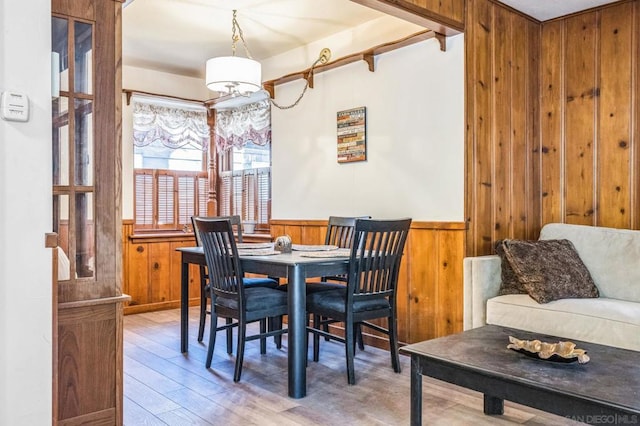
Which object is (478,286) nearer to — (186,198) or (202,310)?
(202,310)

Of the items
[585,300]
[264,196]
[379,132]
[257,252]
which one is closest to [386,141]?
[379,132]

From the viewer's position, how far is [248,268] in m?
3.04

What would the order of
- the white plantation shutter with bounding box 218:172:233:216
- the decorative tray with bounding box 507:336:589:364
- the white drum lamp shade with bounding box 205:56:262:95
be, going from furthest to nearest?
the white plantation shutter with bounding box 218:172:233:216, the white drum lamp shade with bounding box 205:56:262:95, the decorative tray with bounding box 507:336:589:364

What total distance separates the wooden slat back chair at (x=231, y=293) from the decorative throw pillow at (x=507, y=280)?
136 cm

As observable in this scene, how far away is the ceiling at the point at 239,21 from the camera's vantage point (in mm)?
3676

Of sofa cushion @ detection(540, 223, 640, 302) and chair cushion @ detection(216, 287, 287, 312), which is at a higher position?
sofa cushion @ detection(540, 223, 640, 302)

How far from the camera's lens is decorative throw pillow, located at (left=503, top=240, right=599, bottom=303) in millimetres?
2930

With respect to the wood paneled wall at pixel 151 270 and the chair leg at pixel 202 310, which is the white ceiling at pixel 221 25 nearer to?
the wood paneled wall at pixel 151 270

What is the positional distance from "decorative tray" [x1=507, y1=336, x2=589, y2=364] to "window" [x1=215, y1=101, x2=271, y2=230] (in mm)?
3739

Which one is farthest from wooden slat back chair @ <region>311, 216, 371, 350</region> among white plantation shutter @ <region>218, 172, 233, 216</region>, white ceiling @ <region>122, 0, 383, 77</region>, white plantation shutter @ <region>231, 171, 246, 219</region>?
white plantation shutter @ <region>218, 172, 233, 216</region>

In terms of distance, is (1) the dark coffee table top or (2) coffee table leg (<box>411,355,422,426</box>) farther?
(2) coffee table leg (<box>411,355,422,426</box>)

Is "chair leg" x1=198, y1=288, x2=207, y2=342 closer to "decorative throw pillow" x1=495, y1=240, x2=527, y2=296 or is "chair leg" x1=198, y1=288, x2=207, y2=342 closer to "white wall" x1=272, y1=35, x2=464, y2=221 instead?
"white wall" x1=272, y1=35, x2=464, y2=221

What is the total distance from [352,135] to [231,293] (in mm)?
1710

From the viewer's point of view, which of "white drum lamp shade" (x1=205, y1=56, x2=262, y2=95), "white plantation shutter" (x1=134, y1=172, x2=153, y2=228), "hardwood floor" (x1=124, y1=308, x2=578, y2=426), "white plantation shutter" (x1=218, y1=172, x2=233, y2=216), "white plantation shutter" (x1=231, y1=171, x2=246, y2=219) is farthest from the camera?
"white plantation shutter" (x1=218, y1=172, x2=233, y2=216)
